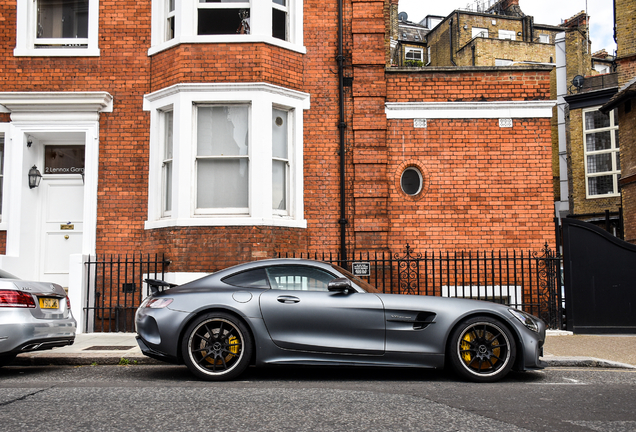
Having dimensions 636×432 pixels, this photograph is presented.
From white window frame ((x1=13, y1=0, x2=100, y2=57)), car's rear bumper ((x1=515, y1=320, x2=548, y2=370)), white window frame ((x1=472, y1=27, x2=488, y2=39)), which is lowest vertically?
car's rear bumper ((x1=515, y1=320, x2=548, y2=370))

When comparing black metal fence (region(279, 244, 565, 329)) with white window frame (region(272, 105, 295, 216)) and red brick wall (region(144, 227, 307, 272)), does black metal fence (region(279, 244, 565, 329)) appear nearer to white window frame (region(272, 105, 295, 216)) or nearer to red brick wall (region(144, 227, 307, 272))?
red brick wall (region(144, 227, 307, 272))

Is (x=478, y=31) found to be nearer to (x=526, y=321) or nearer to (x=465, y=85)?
(x=465, y=85)

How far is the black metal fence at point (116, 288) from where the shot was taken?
9.77 meters

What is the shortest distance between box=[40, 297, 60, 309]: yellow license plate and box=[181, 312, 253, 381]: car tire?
1793 mm

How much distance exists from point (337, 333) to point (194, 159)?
17.6 feet

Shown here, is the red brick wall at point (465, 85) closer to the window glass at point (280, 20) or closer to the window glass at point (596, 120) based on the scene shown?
the window glass at point (280, 20)

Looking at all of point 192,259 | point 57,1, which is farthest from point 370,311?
point 57,1

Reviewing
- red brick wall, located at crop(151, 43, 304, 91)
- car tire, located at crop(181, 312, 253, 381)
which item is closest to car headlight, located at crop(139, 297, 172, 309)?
car tire, located at crop(181, 312, 253, 381)

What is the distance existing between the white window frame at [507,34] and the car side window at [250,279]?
37298 millimetres

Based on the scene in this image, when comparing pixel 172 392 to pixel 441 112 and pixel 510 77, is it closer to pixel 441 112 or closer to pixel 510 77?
pixel 441 112

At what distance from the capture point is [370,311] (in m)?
5.93

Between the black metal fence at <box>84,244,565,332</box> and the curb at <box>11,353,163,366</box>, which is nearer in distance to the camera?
the curb at <box>11,353,163,366</box>

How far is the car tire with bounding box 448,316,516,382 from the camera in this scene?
19.3 ft

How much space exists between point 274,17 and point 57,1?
13.7ft
